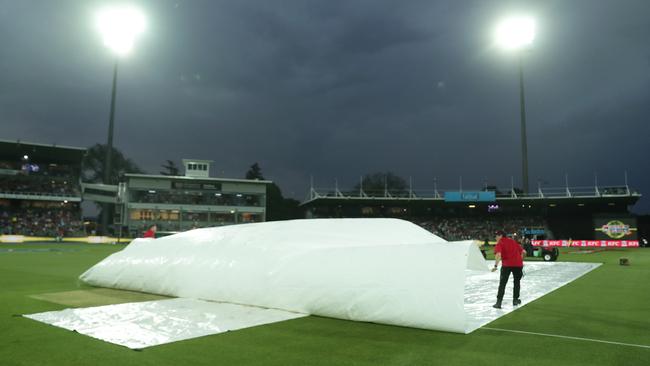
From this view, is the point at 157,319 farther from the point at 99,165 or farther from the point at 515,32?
the point at 99,165

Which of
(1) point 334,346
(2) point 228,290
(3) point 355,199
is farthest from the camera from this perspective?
(3) point 355,199

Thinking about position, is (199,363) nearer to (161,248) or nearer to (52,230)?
(161,248)

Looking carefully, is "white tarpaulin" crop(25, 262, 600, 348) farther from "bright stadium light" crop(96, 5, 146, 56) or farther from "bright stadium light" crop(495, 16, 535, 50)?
"bright stadium light" crop(96, 5, 146, 56)

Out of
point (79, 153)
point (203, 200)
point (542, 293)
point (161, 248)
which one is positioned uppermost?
point (79, 153)

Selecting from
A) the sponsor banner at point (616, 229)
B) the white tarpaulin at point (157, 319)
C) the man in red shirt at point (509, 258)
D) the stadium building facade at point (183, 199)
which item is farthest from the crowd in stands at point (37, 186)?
the sponsor banner at point (616, 229)

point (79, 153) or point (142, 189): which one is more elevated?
point (79, 153)

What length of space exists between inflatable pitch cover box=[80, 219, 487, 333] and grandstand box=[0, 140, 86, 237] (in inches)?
1791

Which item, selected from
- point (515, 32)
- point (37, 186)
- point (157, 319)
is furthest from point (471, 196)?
point (37, 186)

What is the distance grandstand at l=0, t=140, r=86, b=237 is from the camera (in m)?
51.1

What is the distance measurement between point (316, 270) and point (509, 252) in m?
4.05

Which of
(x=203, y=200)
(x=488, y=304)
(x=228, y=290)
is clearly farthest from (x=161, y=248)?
(x=203, y=200)

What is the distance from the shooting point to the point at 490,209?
55.1m

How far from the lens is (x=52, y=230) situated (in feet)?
164

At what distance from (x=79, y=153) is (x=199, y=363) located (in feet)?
202
